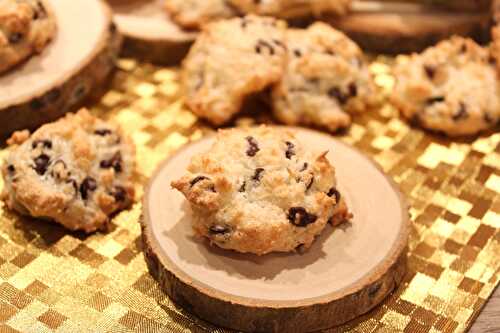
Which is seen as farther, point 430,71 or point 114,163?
point 430,71

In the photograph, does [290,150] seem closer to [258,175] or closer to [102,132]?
[258,175]

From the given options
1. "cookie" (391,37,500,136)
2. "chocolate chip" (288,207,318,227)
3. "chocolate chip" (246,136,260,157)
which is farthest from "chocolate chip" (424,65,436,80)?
"chocolate chip" (288,207,318,227)

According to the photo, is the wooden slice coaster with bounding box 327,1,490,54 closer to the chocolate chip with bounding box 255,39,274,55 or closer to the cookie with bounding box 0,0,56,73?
the chocolate chip with bounding box 255,39,274,55

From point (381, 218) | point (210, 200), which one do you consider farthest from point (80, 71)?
point (381, 218)

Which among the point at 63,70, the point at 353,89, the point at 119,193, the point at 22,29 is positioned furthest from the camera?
the point at 353,89

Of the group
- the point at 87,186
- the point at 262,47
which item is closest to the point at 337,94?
the point at 262,47

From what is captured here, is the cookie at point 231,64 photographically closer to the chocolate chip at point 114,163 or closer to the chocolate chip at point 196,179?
the chocolate chip at point 114,163

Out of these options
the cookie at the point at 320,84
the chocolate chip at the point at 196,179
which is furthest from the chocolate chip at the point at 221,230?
the cookie at the point at 320,84

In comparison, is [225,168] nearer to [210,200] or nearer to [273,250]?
[210,200]
